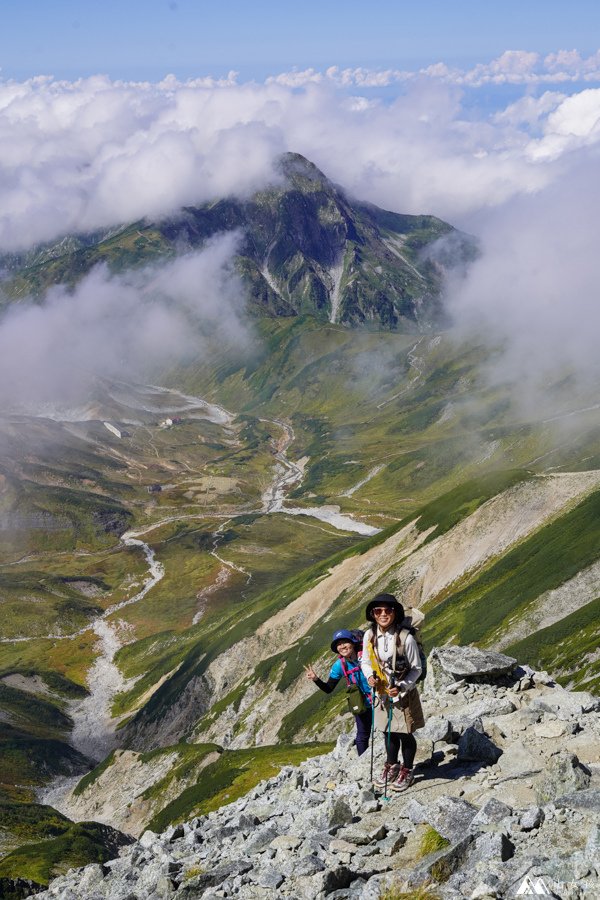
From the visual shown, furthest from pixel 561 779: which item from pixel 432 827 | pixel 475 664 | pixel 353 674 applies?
pixel 475 664

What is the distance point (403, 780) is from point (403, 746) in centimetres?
113

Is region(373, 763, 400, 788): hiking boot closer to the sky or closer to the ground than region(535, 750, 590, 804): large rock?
closer to the ground

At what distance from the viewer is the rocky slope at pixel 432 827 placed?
17750 mm

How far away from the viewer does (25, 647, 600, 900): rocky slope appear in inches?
699

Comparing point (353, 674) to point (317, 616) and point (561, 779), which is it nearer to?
point (561, 779)

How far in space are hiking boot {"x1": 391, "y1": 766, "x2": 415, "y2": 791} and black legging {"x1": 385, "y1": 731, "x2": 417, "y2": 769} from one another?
0.16m

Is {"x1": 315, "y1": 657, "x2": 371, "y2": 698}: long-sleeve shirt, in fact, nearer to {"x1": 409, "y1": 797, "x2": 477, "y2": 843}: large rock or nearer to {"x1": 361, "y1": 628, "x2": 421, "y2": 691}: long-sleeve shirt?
{"x1": 361, "y1": 628, "x2": 421, "y2": 691}: long-sleeve shirt

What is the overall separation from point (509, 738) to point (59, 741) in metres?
152

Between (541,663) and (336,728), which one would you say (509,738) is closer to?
(541,663)

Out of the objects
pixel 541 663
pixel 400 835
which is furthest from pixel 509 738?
pixel 541 663

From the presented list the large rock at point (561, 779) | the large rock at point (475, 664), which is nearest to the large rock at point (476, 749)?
the large rock at point (561, 779)

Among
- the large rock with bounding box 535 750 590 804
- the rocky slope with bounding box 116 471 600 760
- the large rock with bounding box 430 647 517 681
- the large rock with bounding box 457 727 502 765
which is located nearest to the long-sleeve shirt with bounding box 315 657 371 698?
the large rock with bounding box 457 727 502 765

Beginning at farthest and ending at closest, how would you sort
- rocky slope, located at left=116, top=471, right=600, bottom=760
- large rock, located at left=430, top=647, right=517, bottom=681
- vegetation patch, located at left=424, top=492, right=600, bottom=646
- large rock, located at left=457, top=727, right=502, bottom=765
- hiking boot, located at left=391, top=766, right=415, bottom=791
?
rocky slope, located at left=116, top=471, right=600, bottom=760
vegetation patch, located at left=424, top=492, right=600, bottom=646
large rock, located at left=430, top=647, right=517, bottom=681
large rock, located at left=457, top=727, right=502, bottom=765
hiking boot, located at left=391, top=766, right=415, bottom=791

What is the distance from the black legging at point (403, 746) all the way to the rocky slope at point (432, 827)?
991 millimetres
